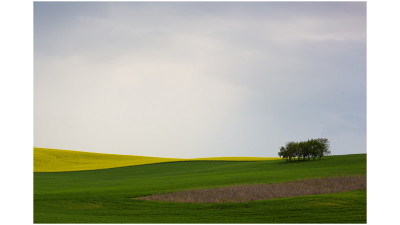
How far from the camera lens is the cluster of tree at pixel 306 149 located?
3972 centimetres

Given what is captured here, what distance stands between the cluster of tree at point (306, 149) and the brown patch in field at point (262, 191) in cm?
1455

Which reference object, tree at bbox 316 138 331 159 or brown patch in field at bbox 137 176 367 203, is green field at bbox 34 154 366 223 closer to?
brown patch in field at bbox 137 176 367 203

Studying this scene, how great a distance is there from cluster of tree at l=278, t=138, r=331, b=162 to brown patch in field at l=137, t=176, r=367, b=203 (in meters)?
14.6

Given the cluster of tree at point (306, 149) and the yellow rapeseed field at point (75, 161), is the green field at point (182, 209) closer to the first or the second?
the cluster of tree at point (306, 149)

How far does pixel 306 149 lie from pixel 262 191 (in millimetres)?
19610

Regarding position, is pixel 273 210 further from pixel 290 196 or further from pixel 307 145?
pixel 307 145

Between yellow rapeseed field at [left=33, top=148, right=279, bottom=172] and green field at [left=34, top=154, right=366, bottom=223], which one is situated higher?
green field at [left=34, top=154, right=366, bottom=223]

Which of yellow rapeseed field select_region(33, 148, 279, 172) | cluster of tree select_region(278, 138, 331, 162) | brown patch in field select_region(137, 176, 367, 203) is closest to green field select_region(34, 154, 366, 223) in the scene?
brown patch in field select_region(137, 176, 367, 203)

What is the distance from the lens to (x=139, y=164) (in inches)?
1852

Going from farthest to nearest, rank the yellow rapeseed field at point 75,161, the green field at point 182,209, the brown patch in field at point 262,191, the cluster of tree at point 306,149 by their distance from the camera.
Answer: the yellow rapeseed field at point 75,161
the cluster of tree at point 306,149
the brown patch in field at point 262,191
the green field at point 182,209

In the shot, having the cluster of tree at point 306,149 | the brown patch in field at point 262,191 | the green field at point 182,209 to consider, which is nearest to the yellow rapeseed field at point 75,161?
the cluster of tree at point 306,149

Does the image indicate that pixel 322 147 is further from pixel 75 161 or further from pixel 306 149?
pixel 75 161

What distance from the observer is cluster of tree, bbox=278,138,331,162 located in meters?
39.7
